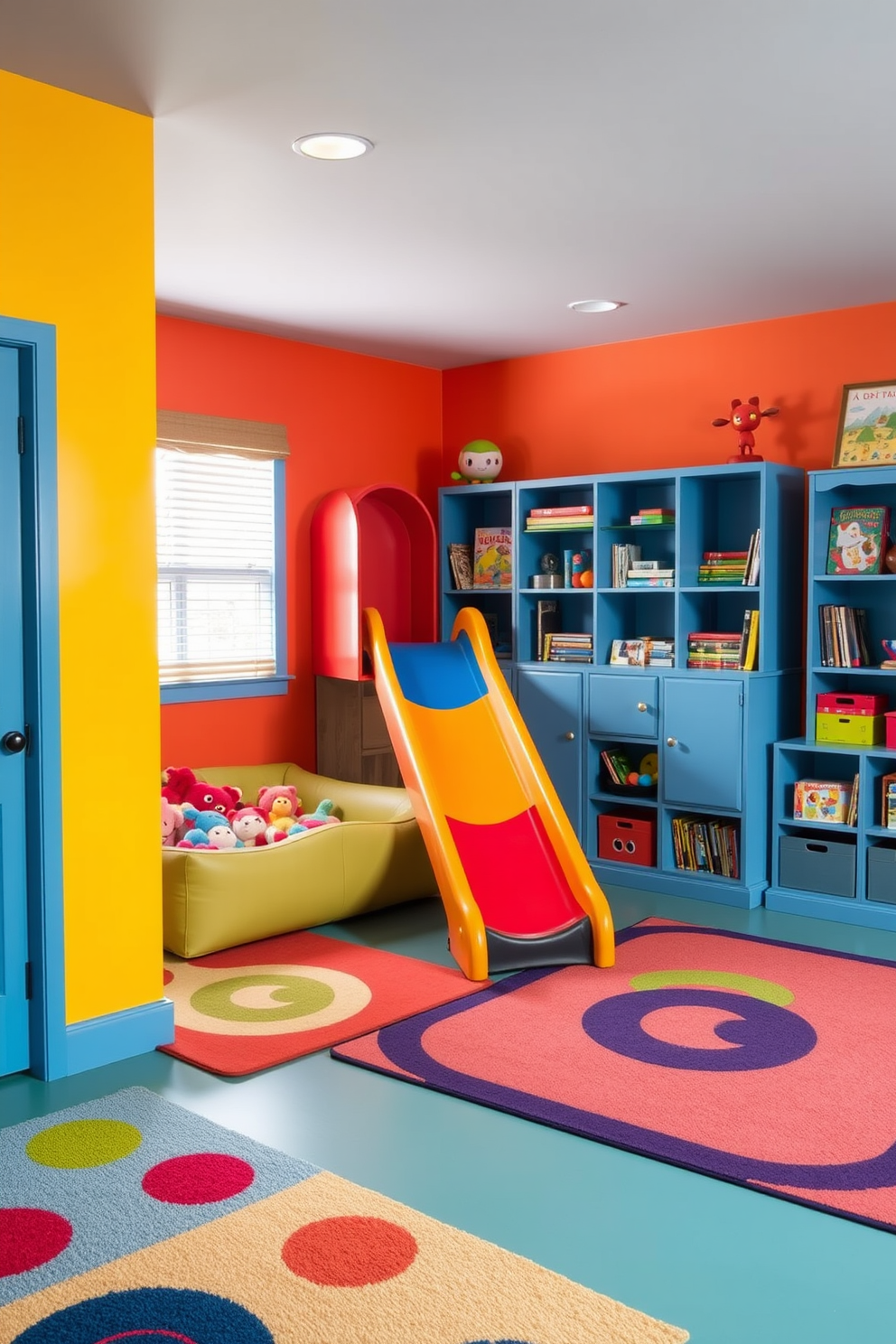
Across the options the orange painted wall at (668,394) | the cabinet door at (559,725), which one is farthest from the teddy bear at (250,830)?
the orange painted wall at (668,394)

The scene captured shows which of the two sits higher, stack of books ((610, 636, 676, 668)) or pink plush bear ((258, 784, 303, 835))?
stack of books ((610, 636, 676, 668))

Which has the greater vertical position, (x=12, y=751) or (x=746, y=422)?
(x=746, y=422)

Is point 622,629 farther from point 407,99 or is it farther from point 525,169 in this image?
point 407,99

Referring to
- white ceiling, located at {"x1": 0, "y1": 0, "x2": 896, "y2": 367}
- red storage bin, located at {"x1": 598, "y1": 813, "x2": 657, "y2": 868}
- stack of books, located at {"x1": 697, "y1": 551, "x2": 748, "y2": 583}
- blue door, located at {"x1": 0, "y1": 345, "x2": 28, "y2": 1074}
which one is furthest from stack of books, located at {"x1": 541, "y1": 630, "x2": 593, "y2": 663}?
blue door, located at {"x1": 0, "y1": 345, "x2": 28, "y2": 1074}

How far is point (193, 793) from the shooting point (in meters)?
5.18

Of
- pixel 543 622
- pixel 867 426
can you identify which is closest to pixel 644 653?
pixel 543 622

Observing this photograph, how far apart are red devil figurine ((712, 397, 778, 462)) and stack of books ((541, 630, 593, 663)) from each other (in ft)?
3.61

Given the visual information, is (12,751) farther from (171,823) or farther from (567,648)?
(567,648)

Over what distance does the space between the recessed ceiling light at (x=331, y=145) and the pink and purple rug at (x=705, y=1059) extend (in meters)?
2.60

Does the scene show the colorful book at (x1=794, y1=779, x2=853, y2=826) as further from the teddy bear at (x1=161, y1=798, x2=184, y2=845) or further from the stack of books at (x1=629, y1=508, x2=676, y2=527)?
the teddy bear at (x1=161, y1=798, x2=184, y2=845)

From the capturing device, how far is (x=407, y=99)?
3146 mm

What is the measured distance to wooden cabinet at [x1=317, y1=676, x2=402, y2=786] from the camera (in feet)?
19.5

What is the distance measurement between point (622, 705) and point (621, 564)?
674 millimetres

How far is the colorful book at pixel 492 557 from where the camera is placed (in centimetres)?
625
